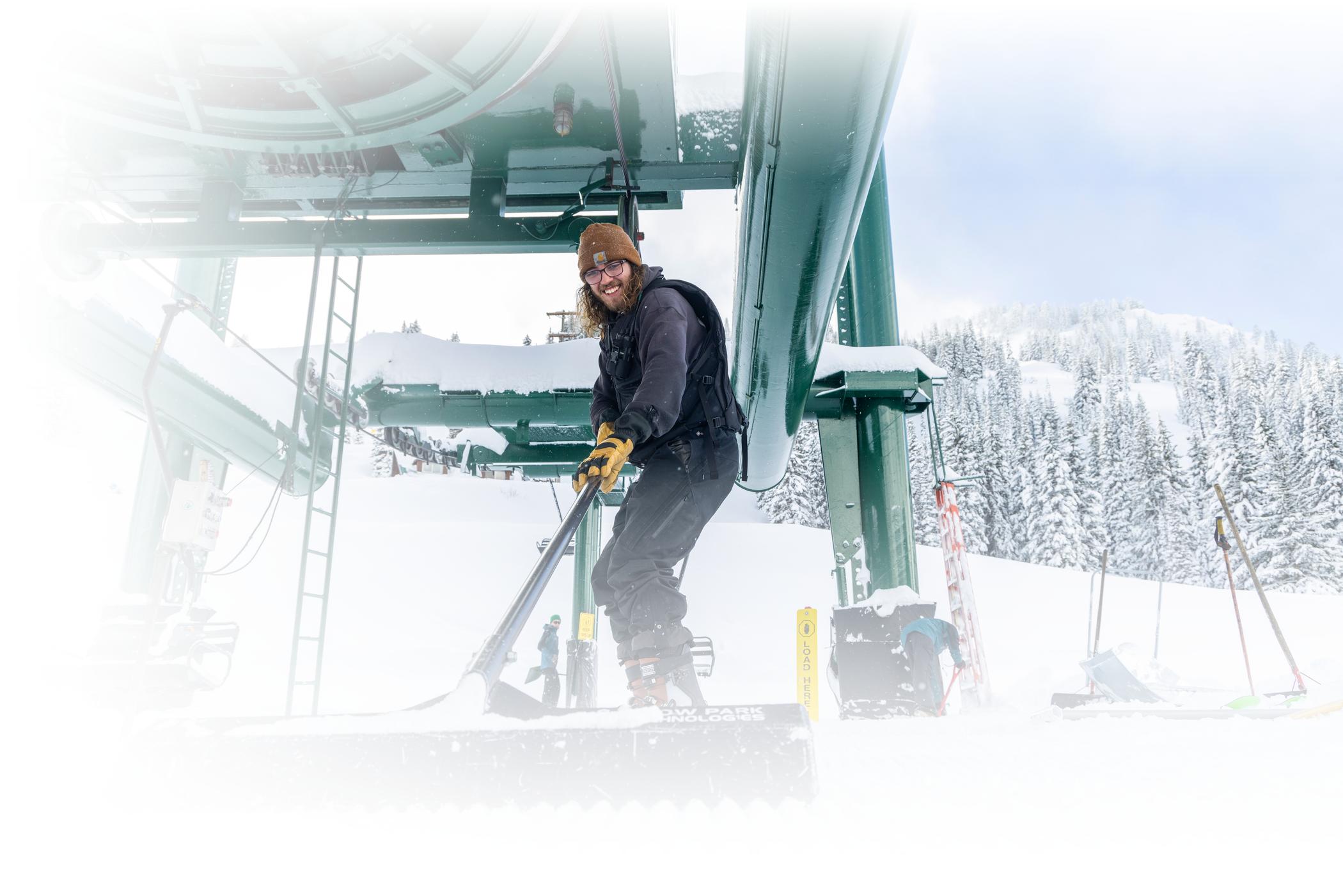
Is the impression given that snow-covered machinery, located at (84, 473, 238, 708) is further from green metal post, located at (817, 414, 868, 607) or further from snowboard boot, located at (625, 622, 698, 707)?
snowboard boot, located at (625, 622, 698, 707)

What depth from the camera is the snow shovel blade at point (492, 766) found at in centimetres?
155

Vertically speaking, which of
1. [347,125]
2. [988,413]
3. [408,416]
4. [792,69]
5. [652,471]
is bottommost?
[652,471]

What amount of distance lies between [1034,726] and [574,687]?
36.0ft

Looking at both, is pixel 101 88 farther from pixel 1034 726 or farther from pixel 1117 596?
pixel 1117 596

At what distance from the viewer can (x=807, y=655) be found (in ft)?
30.8

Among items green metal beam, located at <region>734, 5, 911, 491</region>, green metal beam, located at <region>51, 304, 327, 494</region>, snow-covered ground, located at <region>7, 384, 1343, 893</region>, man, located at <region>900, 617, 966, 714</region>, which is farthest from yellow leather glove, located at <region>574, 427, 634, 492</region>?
green metal beam, located at <region>51, 304, 327, 494</region>

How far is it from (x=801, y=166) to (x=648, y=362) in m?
1.13

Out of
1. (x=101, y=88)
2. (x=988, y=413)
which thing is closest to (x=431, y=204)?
(x=101, y=88)

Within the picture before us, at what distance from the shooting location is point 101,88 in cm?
515

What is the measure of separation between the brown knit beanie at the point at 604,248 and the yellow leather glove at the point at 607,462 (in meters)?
0.91

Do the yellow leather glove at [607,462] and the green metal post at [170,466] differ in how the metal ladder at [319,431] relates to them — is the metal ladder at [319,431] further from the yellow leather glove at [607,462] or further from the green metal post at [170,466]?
the yellow leather glove at [607,462]

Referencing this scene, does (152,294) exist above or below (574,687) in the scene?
above

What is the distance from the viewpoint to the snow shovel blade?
155 centimetres

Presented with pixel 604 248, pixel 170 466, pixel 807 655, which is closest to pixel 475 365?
pixel 170 466
